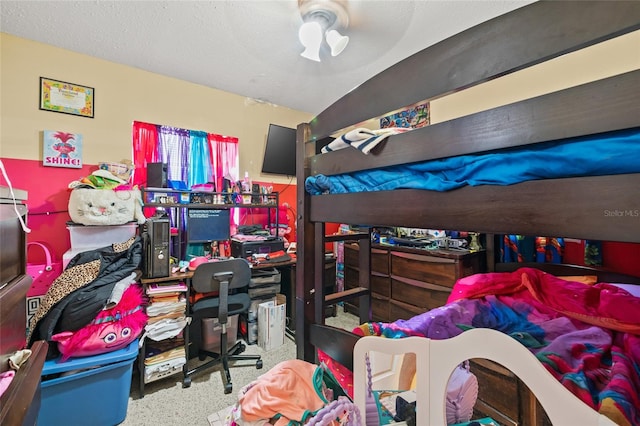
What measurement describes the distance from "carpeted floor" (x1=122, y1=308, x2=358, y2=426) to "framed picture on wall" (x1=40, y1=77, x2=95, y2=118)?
216 centimetres

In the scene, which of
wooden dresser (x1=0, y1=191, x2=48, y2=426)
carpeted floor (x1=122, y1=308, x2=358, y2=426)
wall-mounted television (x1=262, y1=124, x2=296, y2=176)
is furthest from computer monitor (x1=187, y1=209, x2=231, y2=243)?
wooden dresser (x1=0, y1=191, x2=48, y2=426)

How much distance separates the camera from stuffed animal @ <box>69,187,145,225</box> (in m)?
1.75

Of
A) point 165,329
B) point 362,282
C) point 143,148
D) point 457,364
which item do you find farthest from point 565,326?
point 143,148

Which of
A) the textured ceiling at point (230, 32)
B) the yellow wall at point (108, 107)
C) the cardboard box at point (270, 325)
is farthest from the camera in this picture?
the cardboard box at point (270, 325)

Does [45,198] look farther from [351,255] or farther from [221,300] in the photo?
[351,255]

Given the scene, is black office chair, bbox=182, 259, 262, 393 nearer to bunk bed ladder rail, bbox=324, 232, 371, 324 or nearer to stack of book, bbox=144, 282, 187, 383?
stack of book, bbox=144, 282, 187, 383

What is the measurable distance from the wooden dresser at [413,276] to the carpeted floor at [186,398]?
120 cm

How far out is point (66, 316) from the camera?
4.61ft

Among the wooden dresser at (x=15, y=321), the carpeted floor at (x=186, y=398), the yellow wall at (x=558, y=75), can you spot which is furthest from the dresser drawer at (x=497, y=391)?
the yellow wall at (x=558, y=75)

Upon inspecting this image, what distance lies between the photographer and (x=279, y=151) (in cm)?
309

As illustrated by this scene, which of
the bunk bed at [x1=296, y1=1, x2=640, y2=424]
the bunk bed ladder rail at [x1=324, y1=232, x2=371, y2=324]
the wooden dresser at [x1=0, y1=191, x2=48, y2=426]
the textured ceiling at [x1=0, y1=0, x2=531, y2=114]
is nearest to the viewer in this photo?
the bunk bed at [x1=296, y1=1, x2=640, y2=424]

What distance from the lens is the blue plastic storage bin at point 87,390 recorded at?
1373 mm

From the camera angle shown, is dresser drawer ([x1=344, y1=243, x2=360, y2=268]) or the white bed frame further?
dresser drawer ([x1=344, y1=243, x2=360, y2=268])

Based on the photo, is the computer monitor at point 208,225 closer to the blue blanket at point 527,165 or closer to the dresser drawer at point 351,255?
the dresser drawer at point 351,255
